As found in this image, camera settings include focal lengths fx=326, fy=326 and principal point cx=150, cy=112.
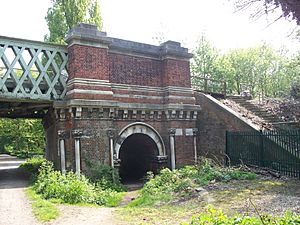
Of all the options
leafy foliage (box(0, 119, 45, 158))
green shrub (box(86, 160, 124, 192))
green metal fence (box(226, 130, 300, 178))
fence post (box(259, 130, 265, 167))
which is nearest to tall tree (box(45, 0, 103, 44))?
leafy foliage (box(0, 119, 45, 158))

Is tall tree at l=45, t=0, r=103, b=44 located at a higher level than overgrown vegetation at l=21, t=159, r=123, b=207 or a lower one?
higher

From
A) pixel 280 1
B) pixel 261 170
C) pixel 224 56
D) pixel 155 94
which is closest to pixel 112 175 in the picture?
pixel 155 94

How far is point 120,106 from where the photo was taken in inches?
575

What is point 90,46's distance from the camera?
14.0 meters

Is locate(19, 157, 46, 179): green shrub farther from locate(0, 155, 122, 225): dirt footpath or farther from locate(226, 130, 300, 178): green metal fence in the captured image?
locate(226, 130, 300, 178): green metal fence

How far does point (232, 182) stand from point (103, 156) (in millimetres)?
5565

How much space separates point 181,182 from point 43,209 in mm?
4738

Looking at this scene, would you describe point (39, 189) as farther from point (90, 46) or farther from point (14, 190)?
point (90, 46)

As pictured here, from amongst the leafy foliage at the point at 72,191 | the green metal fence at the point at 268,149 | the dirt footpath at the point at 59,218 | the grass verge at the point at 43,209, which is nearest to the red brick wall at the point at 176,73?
the green metal fence at the point at 268,149

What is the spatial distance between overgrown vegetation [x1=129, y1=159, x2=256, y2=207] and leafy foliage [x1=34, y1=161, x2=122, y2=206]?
119cm

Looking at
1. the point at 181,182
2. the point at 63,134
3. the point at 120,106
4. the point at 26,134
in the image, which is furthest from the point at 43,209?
the point at 26,134

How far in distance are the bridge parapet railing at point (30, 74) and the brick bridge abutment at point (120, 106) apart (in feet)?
1.67

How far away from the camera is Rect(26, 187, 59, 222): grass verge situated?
8.00 metres

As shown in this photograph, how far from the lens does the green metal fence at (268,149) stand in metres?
12.1
